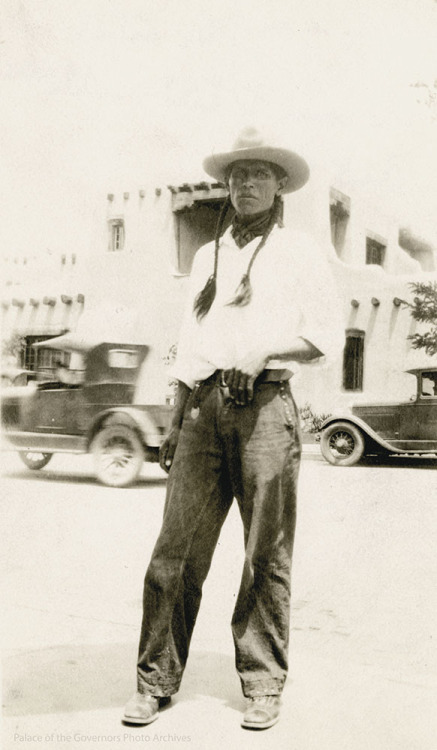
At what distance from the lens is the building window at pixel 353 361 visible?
10.2 feet

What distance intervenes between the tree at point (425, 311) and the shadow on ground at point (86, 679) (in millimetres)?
1492

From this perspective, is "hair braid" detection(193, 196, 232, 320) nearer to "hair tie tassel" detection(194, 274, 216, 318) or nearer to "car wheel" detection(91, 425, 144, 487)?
"hair tie tassel" detection(194, 274, 216, 318)

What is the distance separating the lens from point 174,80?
9.32 ft

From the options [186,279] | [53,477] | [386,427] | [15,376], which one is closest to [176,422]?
[186,279]

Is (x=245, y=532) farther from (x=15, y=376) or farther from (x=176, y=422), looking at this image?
(x=15, y=376)

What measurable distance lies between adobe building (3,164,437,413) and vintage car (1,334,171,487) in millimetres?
144

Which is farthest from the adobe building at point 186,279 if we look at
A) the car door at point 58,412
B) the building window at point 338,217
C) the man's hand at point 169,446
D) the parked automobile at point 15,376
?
the car door at point 58,412

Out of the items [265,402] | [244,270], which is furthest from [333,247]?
[265,402]

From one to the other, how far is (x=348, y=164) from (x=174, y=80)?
0.72 meters

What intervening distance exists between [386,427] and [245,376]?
3458 mm

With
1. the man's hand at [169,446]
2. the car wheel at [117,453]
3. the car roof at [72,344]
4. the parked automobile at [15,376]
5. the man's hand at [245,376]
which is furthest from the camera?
the car wheel at [117,453]

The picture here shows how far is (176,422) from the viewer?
2.40 metres

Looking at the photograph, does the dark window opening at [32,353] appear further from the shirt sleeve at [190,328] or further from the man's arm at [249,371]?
the man's arm at [249,371]

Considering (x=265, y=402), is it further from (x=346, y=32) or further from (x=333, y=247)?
(x=346, y=32)
